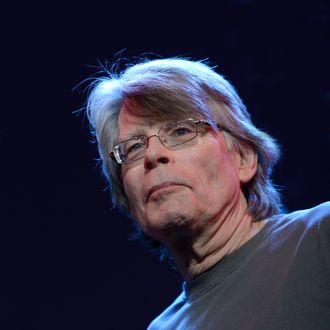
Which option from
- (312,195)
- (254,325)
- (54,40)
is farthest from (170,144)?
(54,40)

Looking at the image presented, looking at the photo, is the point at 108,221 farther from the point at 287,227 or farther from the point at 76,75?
the point at 287,227

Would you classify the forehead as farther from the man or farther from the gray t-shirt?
the gray t-shirt

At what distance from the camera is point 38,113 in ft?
8.65

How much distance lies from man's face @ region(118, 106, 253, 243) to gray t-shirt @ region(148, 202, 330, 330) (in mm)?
135

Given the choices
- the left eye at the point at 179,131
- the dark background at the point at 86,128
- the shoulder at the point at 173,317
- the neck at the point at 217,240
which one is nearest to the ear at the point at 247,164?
the neck at the point at 217,240

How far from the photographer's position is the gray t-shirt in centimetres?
140

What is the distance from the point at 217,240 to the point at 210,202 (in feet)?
0.36

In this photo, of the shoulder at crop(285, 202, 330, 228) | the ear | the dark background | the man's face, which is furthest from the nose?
the dark background

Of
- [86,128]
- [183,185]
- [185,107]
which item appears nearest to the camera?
[183,185]

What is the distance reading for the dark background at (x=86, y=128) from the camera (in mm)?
2494

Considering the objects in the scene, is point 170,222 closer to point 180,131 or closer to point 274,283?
point 180,131

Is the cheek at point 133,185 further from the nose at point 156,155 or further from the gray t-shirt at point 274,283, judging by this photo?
the gray t-shirt at point 274,283

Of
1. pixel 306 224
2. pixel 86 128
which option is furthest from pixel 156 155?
pixel 86 128

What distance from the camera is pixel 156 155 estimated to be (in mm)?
1764
